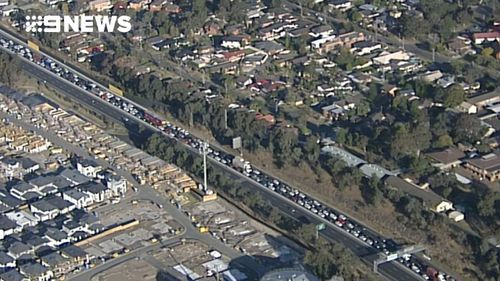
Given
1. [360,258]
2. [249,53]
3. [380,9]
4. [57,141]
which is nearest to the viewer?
[360,258]

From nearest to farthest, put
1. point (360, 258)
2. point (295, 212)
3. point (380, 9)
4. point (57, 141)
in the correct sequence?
point (360, 258) < point (295, 212) < point (57, 141) < point (380, 9)

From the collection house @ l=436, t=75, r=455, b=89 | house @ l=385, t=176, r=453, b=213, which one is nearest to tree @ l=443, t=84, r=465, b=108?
house @ l=436, t=75, r=455, b=89

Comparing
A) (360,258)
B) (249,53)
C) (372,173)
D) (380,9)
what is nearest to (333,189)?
(372,173)

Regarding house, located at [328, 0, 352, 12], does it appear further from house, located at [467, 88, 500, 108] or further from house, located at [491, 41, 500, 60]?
house, located at [467, 88, 500, 108]

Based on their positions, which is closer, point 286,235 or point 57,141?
point 286,235

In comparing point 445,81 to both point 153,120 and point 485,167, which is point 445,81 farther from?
point 153,120

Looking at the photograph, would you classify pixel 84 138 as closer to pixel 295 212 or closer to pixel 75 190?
pixel 75 190

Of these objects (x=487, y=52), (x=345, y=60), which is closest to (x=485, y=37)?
(x=487, y=52)
